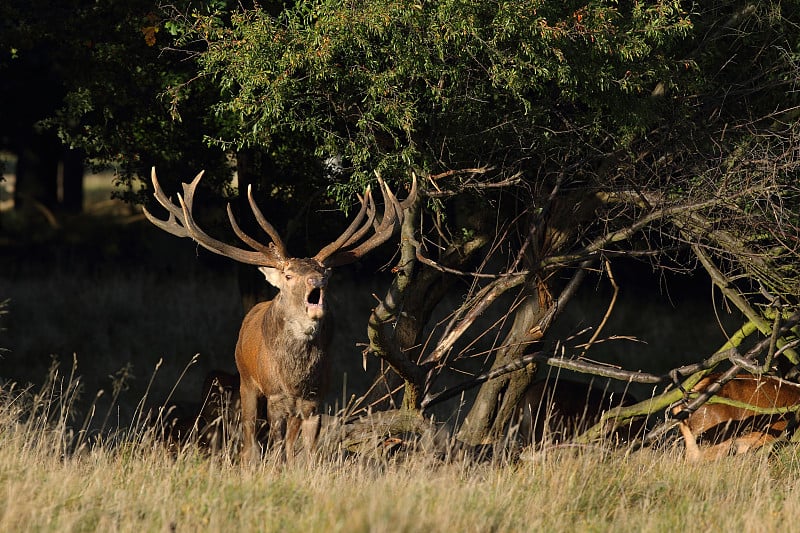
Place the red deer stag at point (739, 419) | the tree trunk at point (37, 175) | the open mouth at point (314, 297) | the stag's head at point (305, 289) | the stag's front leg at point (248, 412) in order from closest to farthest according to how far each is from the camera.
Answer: the stag's head at point (305, 289), the open mouth at point (314, 297), the stag's front leg at point (248, 412), the red deer stag at point (739, 419), the tree trunk at point (37, 175)

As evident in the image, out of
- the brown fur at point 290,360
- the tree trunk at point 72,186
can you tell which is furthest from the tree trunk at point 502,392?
the tree trunk at point 72,186

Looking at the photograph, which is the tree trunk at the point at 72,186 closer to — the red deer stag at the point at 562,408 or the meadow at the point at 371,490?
the red deer stag at the point at 562,408

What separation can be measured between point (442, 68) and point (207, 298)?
11602mm

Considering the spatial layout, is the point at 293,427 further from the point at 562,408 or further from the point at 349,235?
the point at 562,408

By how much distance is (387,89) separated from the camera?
30.9 ft

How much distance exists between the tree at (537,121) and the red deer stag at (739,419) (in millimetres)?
823

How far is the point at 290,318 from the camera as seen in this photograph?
372 inches

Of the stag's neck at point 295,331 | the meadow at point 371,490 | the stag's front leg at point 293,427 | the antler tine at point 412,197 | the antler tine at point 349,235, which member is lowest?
the stag's front leg at point 293,427

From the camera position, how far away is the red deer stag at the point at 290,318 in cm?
938

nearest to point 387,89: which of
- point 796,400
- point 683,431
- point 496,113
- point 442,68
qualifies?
point 442,68

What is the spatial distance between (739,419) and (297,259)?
508 centimetres

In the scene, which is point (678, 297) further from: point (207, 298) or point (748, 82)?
Answer: point (748, 82)

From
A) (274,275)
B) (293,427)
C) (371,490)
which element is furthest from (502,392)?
(371,490)

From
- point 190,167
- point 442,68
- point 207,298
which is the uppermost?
point 442,68
